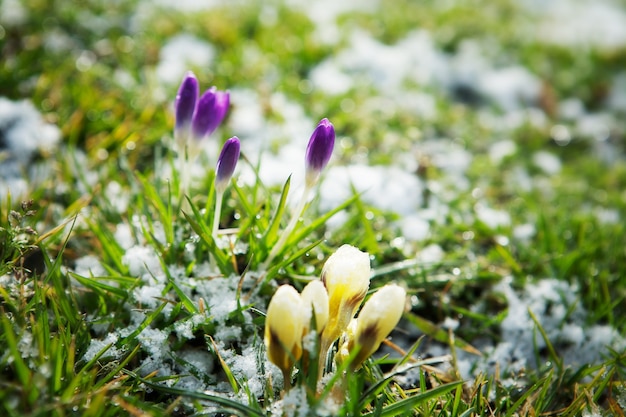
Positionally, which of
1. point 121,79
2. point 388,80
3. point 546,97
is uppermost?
point 121,79

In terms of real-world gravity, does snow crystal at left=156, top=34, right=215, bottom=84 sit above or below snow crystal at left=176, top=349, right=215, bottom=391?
above

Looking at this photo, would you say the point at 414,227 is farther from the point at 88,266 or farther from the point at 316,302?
the point at 88,266

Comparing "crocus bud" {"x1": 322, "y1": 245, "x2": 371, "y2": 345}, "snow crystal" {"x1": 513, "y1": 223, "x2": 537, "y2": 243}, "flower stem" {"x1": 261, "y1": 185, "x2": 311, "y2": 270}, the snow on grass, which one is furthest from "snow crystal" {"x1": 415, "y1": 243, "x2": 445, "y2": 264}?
"crocus bud" {"x1": 322, "y1": 245, "x2": 371, "y2": 345}

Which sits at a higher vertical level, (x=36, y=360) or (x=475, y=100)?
(x=36, y=360)

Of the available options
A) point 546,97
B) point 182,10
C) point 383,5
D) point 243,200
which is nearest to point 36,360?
point 243,200

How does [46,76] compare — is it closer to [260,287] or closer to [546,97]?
[260,287]

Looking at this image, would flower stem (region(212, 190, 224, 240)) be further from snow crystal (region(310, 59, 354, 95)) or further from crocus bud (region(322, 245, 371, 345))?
snow crystal (region(310, 59, 354, 95))

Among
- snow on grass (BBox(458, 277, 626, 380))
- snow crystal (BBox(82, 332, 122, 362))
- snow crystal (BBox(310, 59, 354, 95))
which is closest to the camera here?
snow crystal (BBox(82, 332, 122, 362))
